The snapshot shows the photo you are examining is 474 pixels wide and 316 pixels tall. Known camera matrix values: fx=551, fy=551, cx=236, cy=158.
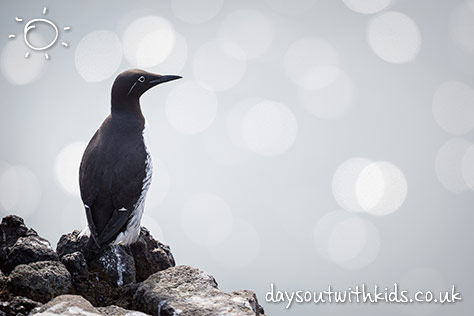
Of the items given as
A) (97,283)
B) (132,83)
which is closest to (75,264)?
(97,283)

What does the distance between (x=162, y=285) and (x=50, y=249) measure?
6.01 feet

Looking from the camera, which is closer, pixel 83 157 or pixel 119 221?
pixel 119 221

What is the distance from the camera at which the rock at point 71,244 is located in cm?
815

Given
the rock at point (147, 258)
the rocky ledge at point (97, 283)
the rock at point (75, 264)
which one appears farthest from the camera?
the rock at point (147, 258)

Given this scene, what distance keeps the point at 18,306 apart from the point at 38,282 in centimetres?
69

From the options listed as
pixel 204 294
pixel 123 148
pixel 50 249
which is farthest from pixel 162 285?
pixel 123 148

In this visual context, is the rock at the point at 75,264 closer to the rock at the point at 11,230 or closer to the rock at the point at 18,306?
the rock at the point at 11,230

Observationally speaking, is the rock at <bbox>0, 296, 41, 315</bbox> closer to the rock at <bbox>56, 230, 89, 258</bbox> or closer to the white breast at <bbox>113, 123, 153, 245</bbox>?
the rock at <bbox>56, 230, 89, 258</bbox>

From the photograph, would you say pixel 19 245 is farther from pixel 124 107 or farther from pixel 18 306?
pixel 124 107

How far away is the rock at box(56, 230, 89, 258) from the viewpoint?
815 cm

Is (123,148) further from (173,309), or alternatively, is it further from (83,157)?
(173,309)

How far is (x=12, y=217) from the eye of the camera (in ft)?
27.1

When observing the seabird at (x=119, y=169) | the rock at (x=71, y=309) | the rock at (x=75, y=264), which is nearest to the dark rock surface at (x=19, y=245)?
the rock at (x=75, y=264)

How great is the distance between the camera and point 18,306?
597 cm
